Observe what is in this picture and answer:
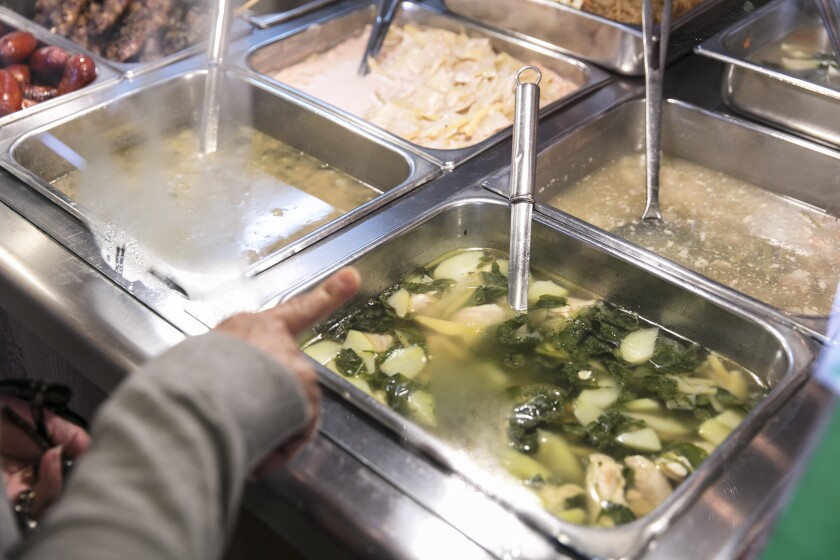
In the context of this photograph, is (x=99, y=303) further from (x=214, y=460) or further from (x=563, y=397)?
(x=563, y=397)

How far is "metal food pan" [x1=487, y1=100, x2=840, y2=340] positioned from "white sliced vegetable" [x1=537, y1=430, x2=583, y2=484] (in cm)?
64

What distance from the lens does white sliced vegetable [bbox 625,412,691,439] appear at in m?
1.33

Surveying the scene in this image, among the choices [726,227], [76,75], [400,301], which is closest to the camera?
[400,301]

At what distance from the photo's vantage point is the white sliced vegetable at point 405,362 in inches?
56.3

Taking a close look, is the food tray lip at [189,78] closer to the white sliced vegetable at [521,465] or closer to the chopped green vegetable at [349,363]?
the chopped green vegetable at [349,363]

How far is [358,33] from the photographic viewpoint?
257cm

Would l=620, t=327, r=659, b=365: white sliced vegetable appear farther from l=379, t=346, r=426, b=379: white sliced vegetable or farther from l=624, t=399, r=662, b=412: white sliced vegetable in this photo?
l=379, t=346, r=426, b=379: white sliced vegetable

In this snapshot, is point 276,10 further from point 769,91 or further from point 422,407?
point 422,407

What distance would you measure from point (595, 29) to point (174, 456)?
1.78 meters

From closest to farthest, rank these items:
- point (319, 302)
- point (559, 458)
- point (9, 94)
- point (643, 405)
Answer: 1. point (319, 302)
2. point (559, 458)
3. point (643, 405)
4. point (9, 94)

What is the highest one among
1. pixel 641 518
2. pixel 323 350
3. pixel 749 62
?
pixel 749 62

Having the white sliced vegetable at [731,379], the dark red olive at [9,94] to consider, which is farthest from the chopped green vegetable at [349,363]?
the dark red olive at [9,94]

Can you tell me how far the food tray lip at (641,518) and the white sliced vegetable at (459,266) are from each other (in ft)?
0.63

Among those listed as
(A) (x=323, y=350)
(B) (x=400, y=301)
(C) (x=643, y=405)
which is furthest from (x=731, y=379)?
(A) (x=323, y=350)
